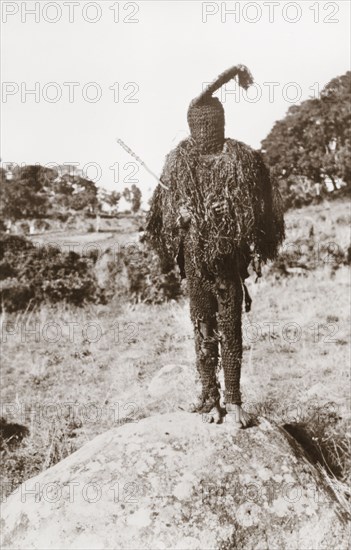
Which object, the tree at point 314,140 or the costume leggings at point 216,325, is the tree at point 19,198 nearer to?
the tree at point 314,140

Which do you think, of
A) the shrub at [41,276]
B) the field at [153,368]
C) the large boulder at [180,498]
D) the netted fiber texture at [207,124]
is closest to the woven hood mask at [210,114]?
the netted fiber texture at [207,124]

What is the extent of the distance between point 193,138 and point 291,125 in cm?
2577

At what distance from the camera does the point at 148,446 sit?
11.6 feet

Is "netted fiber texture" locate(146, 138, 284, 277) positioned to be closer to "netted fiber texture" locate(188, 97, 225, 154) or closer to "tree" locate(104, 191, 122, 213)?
"netted fiber texture" locate(188, 97, 225, 154)

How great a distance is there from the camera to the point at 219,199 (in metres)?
3.49

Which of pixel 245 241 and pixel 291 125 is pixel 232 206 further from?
pixel 291 125

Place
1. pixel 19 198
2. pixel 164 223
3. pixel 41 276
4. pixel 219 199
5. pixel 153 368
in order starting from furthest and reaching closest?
pixel 19 198 < pixel 41 276 < pixel 153 368 < pixel 164 223 < pixel 219 199

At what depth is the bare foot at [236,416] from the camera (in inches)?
146

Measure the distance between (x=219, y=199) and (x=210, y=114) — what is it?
1.82ft

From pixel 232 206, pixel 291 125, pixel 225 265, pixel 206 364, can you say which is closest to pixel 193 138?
pixel 232 206

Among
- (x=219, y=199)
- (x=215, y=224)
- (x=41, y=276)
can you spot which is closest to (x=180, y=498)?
(x=215, y=224)

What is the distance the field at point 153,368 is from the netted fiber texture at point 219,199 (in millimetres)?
1682

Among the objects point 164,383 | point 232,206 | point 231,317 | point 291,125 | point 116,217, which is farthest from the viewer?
point 116,217

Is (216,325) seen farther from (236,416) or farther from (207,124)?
(207,124)
